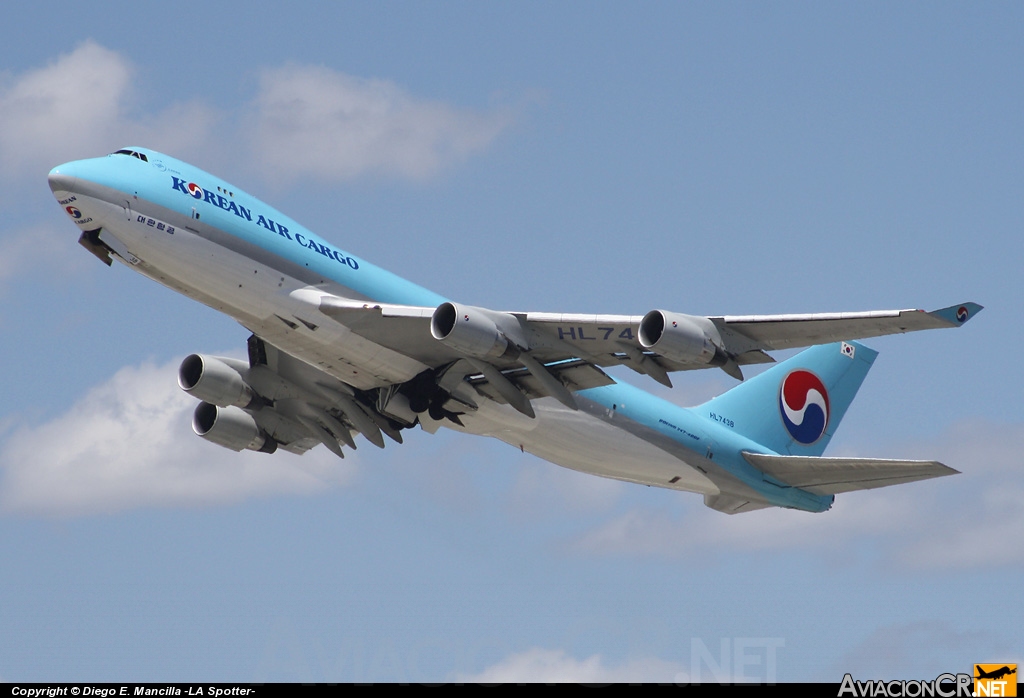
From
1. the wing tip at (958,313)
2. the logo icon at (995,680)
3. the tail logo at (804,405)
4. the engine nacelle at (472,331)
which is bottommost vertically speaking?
the logo icon at (995,680)

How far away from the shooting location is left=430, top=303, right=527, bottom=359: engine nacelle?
92.4 ft

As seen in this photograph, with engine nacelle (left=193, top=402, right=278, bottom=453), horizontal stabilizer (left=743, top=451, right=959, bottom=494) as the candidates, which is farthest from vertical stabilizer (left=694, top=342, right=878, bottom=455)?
engine nacelle (left=193, top=402, right=278, bottom=453)

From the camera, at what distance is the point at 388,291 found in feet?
102

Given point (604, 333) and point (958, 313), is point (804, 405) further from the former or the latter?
point (958, 313)

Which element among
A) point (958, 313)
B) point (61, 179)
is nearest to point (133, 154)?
point (61, 179)

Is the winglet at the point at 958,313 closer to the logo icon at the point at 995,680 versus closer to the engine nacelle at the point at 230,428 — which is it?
the logo icon at the point at 995,680

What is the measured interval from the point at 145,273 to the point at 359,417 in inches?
314

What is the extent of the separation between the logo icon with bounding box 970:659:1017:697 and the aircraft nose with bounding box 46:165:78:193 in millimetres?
20256

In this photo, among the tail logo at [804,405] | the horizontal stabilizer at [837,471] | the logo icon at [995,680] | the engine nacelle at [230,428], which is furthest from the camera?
the tail logo at [804,405]

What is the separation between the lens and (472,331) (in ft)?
92.5

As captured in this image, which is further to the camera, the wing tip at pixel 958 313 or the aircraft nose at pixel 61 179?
the aircraft nose at pixel 61 179

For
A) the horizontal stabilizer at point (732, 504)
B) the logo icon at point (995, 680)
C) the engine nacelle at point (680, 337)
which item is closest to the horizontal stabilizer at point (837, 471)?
the horizontal stabilizer at point (732, 504)

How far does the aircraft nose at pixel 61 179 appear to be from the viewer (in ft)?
88.6

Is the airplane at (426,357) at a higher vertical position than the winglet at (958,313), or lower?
higher
